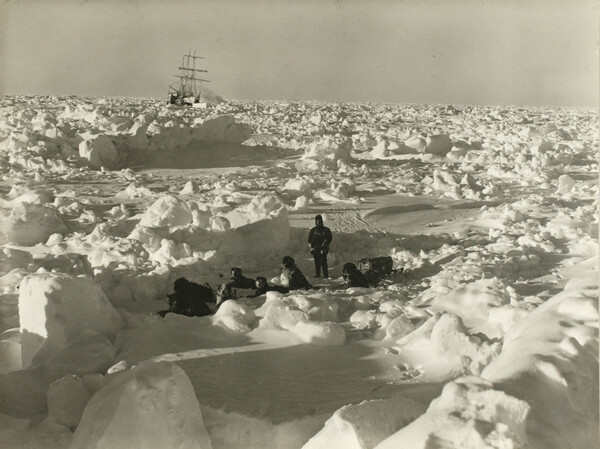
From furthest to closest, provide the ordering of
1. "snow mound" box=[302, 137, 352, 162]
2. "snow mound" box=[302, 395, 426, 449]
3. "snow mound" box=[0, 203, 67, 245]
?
"snow mound" box=[302, 137, 352, 162]
"snow mound" box=[0, 203, 67, 245]
"snow mound" box=[302, 395, 426, 449]

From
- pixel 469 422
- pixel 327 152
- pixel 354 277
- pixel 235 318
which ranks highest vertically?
pixel 327 152

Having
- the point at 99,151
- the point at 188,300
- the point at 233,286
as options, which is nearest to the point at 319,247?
the point at 233,286

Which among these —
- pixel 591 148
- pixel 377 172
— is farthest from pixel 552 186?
pixel 591 148

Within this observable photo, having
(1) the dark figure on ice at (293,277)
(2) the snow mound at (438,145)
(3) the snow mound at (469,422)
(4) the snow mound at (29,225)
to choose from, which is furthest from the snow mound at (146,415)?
(2) the snow mound at (438,145)

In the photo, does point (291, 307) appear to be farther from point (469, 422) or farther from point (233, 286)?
point (469, 422)

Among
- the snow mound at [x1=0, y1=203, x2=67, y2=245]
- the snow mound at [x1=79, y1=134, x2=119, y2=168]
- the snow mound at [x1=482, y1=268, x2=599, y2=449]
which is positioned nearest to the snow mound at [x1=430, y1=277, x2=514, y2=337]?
the snow mound at [x1=482, y1=268, x2=599, y2=449]

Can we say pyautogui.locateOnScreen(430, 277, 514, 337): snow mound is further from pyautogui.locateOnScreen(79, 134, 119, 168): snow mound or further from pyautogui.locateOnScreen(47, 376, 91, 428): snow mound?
pyautogui.locateOnScreen(79, 134, 119, 168): snow mound
